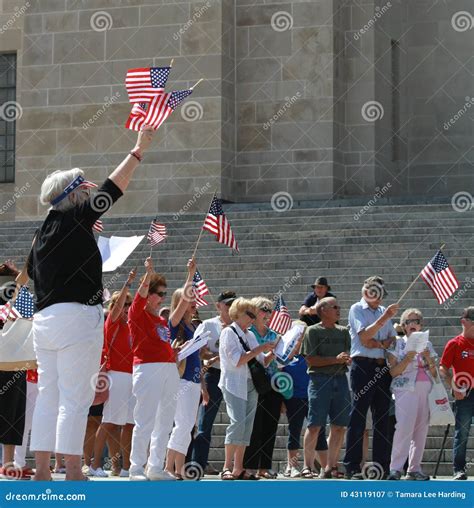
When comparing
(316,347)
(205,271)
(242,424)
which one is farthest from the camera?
(205,271)

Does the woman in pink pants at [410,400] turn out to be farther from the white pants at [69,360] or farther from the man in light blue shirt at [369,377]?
the white pants at [69,360]

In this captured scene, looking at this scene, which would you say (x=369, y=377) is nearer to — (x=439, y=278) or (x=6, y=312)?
(x=439, y=278)

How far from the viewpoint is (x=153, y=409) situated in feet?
41.9

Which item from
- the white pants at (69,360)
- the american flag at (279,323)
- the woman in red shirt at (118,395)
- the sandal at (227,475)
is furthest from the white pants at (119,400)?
the white pants at (69,360)

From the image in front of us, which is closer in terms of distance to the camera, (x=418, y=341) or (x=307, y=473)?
(x=418, y=341)

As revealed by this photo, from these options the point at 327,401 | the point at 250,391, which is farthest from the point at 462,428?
the point at 250,391

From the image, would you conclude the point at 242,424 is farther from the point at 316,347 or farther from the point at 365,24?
the point at 365,24

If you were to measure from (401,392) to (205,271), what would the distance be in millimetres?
7768

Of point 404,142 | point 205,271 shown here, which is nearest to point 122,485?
point 205,271

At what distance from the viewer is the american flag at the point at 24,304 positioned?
43.9 ft

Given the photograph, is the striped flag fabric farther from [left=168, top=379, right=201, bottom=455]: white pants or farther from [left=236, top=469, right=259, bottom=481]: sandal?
[left=236, top=469, right=259, bottom=481]: sandal

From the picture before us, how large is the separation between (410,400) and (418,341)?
24.6 inches

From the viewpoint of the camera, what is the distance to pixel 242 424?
1381 centimetres

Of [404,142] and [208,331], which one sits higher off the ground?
[404,142]
